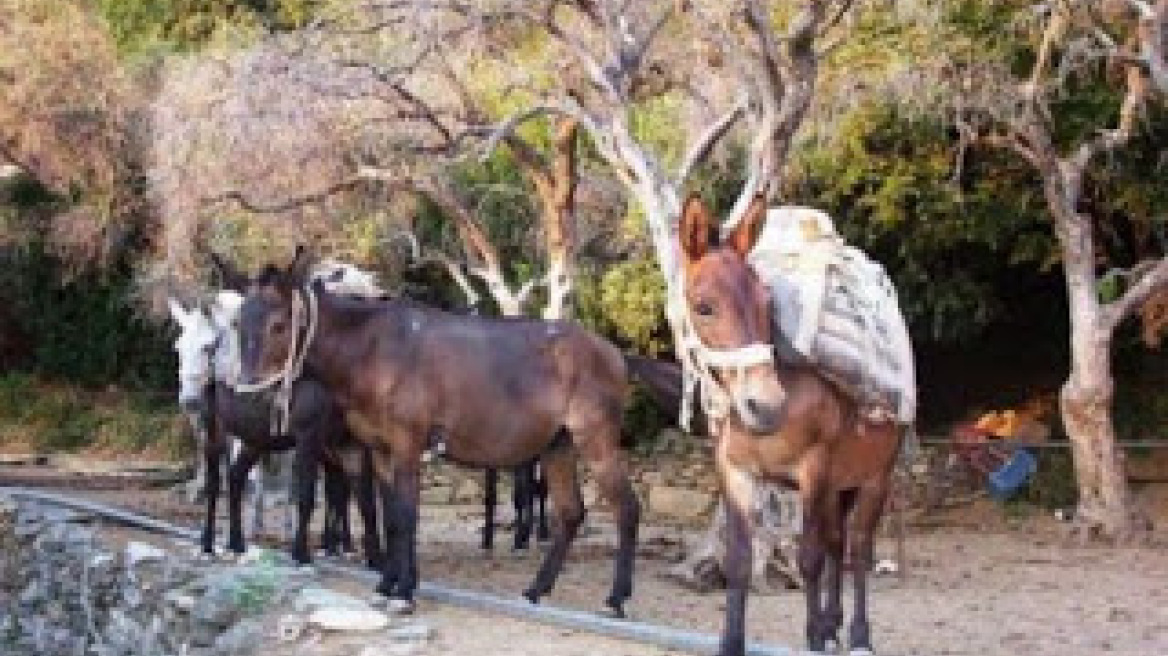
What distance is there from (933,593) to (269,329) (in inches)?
199

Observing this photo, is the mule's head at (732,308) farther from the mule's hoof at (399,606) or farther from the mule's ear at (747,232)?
the mule's hoof at (399,606)

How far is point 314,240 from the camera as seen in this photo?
1602cm


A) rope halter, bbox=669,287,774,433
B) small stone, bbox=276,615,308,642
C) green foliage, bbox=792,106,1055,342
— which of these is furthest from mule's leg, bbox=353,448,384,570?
green foliage, bbox=792,106,1055,342

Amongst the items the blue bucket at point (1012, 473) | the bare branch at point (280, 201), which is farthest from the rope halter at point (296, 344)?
the blue bucket at point (1012, 473)

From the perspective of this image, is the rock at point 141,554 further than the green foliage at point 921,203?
No

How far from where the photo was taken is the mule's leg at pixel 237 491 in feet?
39.1

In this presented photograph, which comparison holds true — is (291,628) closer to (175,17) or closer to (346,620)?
(346,620)

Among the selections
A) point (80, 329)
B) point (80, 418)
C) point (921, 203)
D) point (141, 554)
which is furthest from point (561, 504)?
point (80, 329)

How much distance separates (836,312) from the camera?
24.9 feet

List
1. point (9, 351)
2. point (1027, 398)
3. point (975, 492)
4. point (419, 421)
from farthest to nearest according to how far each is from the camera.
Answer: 1. point (9, 351)
2. point (1027, 398)
3. point (975, 492)
4. point (419, 421)

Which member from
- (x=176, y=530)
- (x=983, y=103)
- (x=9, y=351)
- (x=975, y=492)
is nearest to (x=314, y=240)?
(x=176, y=530)

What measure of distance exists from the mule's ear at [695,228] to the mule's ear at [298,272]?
330cm

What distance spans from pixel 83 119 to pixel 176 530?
8644mm

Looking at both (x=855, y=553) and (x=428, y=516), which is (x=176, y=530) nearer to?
(x=428, y=516)
